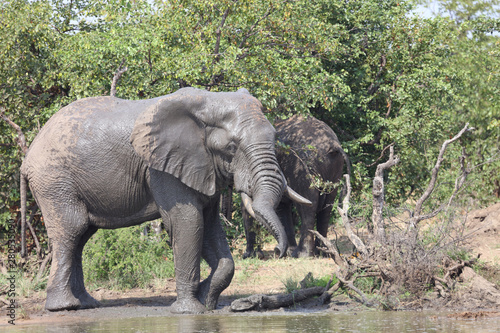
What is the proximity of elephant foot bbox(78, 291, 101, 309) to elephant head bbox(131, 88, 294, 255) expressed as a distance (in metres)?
2.20

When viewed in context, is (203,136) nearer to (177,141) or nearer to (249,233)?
(177,141)

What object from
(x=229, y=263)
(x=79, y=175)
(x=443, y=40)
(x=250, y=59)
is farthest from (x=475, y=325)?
(x=443, y=40)

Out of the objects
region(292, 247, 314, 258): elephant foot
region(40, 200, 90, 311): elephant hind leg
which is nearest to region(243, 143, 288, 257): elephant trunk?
region(40, 200, 90, 311): elephant hind leg

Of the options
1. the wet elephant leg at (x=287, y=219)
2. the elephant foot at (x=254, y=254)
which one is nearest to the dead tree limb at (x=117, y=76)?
the wet elephant leg at (x=287, y=219)

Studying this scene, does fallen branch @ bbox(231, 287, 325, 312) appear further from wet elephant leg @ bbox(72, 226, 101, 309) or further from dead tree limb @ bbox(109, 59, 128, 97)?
dead tree limb @ bbox(109, 59, 128, 97)

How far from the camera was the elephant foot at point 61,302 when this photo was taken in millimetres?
8945

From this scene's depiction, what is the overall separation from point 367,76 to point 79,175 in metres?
8.75

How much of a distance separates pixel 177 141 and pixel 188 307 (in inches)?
80.0

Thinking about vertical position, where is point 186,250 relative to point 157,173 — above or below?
below

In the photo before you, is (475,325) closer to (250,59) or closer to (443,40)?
(250,59)

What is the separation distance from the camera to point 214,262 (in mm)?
9195

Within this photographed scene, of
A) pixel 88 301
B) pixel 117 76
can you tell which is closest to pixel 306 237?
pixel 117 76

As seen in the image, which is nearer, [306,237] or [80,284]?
[80,284]

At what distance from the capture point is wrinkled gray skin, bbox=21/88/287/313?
8.40 meters
